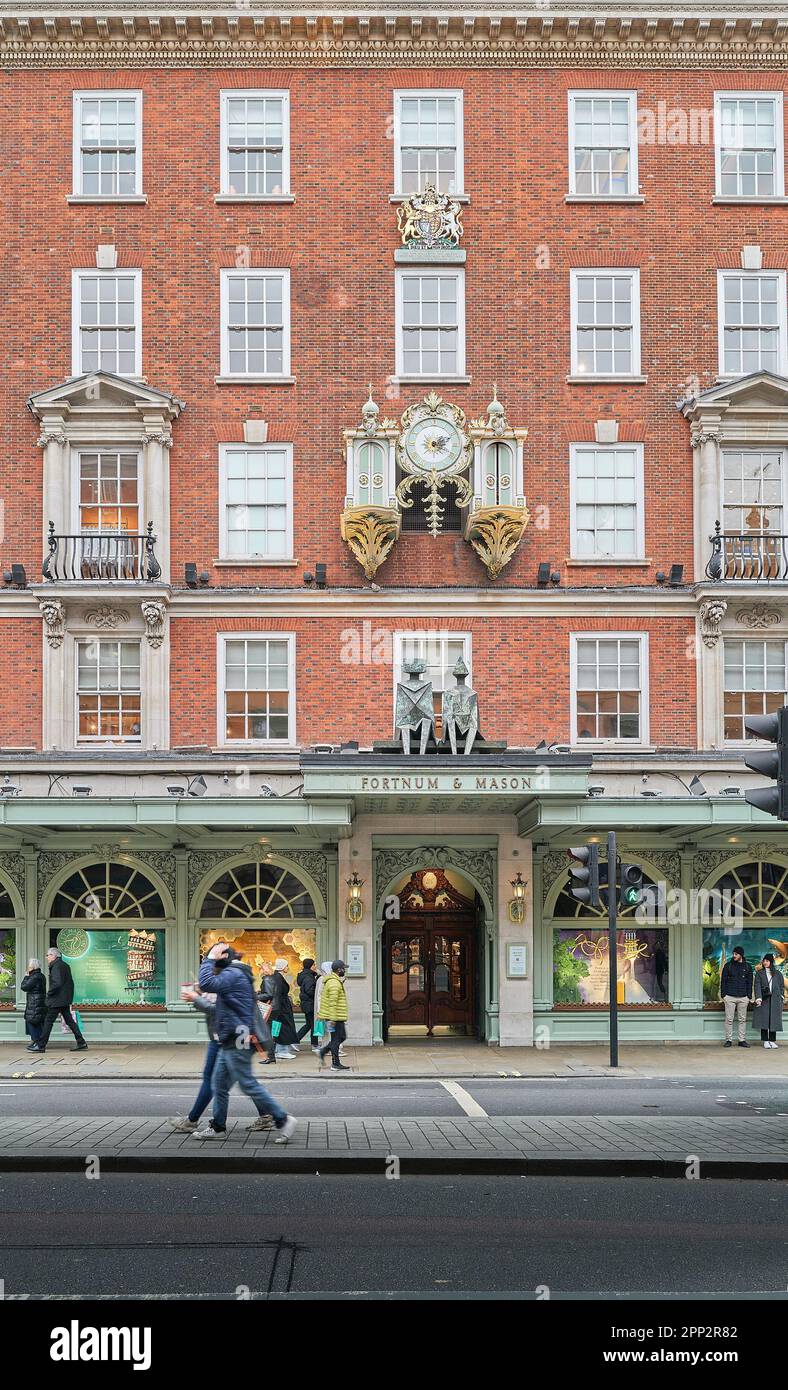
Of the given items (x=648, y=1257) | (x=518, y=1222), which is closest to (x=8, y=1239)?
(x=518, y=1222)

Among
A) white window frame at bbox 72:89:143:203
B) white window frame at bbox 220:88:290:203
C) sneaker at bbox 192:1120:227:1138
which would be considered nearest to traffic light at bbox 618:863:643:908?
sneaker at bbox 192:1120:227:1138

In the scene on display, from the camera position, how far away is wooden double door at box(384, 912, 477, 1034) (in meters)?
25.3

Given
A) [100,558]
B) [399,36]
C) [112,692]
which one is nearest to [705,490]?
[399,36]

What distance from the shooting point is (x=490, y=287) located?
25750 mm

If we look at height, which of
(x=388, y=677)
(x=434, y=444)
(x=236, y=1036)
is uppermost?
(x=434, y=444)

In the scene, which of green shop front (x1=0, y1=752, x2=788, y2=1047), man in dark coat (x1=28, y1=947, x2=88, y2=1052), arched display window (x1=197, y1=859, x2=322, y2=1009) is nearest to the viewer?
man in dark coat (x1=28, y1=947, x2=88, y2=1052)

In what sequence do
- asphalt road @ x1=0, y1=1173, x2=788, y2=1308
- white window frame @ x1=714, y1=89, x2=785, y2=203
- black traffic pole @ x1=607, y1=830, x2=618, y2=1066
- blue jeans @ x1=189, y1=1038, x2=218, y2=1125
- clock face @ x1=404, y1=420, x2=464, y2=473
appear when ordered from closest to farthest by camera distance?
asphalt road @ x1=0, y1=1173, x2=788, y2=1308, blue jeans @ x1=189, y1=1038, x2=218, y2=1125, black traffic pole @ x1=607, y1=830, x2=618, y2=1066, clock face @ x1=404, y1=420, x2=464, y2=473, white window frame @ x1=714, y1=89, x2=785, y2=203

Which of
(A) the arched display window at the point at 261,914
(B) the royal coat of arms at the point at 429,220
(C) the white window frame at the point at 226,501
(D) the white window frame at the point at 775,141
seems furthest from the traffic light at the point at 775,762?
(D) the white window frame at the point at 775,141

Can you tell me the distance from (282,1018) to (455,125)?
16699 millimetres

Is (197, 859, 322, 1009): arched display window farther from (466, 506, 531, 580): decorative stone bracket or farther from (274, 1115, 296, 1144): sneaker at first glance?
(274, 1115, 296, 1144): sneaker

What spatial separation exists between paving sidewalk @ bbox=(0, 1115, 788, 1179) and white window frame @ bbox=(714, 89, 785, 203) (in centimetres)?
1894

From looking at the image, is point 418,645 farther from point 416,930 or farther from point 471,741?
point 416,930

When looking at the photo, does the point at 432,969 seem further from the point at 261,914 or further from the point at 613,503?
the point at 613,503

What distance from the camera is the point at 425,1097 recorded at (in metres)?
16.4
